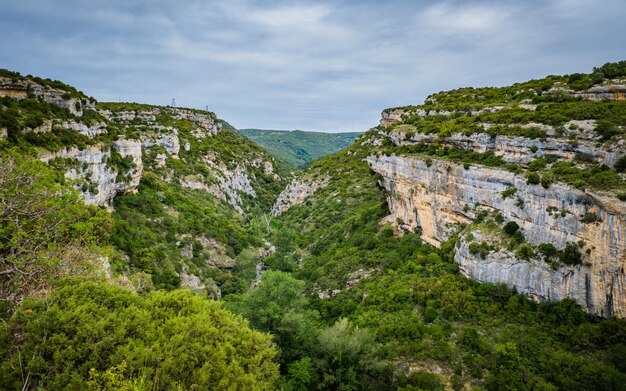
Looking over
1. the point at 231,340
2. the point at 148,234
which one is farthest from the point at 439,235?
the point at 148,234

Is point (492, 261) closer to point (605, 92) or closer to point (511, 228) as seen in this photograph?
point (511, 228)

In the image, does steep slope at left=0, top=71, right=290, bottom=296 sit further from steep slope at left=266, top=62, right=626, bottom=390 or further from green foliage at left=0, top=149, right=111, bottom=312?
steep slope at left=266, top=62, right=626, bottom=390

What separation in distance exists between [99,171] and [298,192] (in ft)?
143

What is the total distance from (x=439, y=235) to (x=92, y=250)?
25718 mm

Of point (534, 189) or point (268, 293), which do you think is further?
point (268, 293)

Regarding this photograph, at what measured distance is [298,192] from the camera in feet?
232

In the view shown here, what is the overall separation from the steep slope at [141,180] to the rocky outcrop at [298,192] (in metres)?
7.08

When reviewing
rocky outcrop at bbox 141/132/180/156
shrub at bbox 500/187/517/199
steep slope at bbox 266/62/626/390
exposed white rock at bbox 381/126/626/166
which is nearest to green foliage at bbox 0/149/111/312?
steep slope at bbox 266/62/626/390

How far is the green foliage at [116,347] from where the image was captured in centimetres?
1002

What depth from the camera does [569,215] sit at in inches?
752

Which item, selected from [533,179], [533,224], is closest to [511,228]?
[533,224]

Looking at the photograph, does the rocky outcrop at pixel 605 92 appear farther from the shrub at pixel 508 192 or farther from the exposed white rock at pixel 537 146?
the shrub at pixel 508 192

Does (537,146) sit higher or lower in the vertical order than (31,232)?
higher

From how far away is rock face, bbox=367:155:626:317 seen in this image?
17062 millimetres
